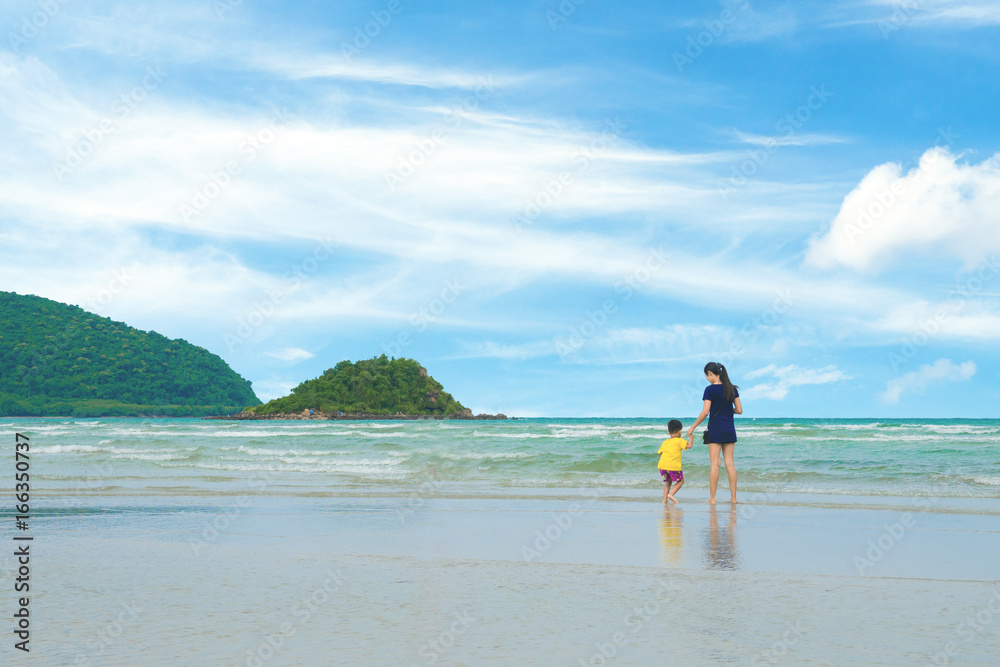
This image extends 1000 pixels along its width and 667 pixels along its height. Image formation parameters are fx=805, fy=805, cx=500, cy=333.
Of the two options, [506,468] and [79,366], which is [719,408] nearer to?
[506,468]

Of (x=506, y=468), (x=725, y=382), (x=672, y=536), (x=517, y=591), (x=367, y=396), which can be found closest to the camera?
(x=517, y=591)

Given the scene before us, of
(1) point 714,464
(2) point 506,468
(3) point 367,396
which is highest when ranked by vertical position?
(3) point 367,396

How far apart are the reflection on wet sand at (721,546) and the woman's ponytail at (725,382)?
186cm

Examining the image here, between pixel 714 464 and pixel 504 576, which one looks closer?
pixel 504 576

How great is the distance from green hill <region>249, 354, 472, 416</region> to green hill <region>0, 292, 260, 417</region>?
16024mm

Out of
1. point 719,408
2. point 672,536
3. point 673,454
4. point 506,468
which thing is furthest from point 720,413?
point 506,468

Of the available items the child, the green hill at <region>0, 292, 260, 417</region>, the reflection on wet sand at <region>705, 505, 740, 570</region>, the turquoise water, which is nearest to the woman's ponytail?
the child

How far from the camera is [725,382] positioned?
10.7 meters

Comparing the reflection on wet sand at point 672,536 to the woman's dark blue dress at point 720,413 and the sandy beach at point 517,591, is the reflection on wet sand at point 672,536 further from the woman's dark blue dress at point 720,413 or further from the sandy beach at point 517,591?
the woman's dark blue dress at point 720,413

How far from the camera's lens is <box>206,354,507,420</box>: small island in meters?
114

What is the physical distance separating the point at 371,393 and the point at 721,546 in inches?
4403

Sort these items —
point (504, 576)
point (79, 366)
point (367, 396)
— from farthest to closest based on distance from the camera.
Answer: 1. point (367, 396)
2. point (79, 366)
3. point (504, 576)

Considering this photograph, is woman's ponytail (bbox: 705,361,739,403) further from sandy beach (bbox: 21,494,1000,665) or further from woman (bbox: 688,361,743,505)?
sandy beach (bbox: 21,494,1000,665)

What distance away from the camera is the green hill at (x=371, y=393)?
379 ft
